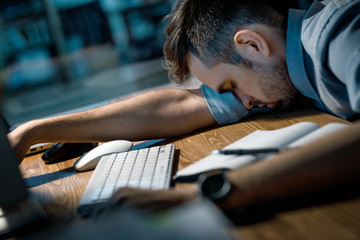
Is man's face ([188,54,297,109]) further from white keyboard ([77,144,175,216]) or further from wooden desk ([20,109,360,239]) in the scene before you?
white keyboard ([77,144,175,216])

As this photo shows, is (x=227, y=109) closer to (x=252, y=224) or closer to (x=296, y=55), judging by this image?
(x=296, y=55)

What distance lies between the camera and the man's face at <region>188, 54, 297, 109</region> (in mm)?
1067

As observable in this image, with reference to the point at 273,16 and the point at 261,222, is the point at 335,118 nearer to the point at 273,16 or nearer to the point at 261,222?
the point at 273,16

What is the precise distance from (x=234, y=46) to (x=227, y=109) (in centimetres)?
20

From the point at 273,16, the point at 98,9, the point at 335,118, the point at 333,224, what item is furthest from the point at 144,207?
the point at 98,9

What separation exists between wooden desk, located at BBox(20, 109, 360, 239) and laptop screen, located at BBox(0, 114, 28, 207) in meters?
0.10

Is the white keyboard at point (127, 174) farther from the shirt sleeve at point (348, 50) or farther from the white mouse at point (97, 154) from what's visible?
the shirt sleeve at point (348, 50)

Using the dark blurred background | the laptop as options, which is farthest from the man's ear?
the dark blurred background

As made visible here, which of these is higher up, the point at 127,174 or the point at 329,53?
the point at 329,53

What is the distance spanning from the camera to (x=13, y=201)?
0.67m

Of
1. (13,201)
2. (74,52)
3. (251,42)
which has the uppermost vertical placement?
(251,42)

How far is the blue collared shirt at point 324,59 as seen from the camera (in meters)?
0.67

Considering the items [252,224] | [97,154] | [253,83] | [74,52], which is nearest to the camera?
[252,224]

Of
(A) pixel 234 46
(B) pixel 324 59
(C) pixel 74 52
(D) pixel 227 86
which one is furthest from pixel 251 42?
(C) pixel 74 52
